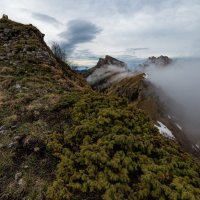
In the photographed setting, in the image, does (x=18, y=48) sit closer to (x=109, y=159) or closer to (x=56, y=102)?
(x=56, y=102)

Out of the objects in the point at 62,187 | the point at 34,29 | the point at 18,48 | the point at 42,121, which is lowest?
the point at 62,187

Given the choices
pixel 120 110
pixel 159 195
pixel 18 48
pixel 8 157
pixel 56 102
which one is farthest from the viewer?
pixel 18 48

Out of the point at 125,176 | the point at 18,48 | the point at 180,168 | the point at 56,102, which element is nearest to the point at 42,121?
the point at 56,102

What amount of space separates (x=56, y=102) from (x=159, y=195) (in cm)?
829

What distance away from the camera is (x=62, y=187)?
8.74m

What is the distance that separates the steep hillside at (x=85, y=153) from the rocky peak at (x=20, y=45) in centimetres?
742

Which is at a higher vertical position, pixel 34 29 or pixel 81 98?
pixel 34 29

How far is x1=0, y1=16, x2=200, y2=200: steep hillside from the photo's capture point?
8.70 metres

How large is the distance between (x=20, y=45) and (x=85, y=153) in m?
17.5

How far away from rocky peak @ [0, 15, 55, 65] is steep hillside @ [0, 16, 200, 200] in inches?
292

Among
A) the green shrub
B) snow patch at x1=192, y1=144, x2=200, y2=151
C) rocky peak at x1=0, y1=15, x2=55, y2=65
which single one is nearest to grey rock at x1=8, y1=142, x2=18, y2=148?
the green shrub

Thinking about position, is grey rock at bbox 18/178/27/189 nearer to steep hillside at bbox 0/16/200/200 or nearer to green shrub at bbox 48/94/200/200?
steep hillside at bbox 0/16/200/200

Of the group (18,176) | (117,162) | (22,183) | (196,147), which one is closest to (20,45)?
(18,176)

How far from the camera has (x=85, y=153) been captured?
32.7 feet
